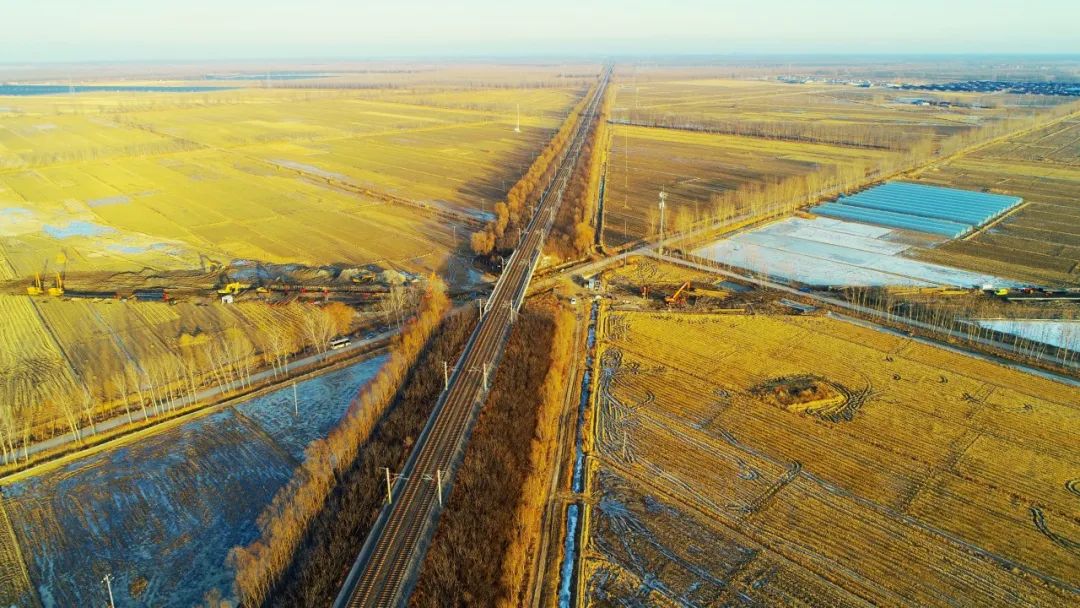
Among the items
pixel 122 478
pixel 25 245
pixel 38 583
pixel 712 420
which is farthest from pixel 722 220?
pixel 25 245

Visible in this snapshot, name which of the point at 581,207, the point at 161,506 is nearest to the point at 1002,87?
the point at 581,207

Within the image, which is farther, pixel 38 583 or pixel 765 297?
pixel 765 297

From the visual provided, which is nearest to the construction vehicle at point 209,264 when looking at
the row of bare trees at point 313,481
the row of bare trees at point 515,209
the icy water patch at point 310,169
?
the row of bare trees at point 515,209

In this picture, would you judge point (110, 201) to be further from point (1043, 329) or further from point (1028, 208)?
point (1028, 208)

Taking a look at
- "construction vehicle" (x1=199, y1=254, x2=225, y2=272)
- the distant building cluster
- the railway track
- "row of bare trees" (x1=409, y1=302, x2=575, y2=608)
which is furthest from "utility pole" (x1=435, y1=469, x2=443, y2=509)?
the distant building cluster

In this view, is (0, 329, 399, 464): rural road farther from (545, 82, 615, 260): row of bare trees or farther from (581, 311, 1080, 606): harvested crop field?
(545, 82, 615, 260): row of bare trees

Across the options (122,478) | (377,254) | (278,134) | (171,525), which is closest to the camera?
(171,525)

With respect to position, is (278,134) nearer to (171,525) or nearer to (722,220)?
(722,220)

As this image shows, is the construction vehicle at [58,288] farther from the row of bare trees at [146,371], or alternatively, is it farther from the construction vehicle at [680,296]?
the construction vehicle at [680,296]
